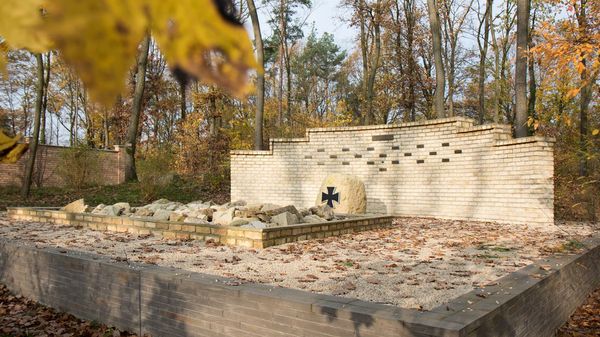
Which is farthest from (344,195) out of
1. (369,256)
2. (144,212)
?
(369,256)

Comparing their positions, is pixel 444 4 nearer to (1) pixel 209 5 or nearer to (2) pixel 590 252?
(2) pixel 590 252

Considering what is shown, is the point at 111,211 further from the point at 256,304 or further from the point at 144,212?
the point at 256,304

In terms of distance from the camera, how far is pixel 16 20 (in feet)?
2.49

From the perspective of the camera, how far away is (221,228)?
7488mm

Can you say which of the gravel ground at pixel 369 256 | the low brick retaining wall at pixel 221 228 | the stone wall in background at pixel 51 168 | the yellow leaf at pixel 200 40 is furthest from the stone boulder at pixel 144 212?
the yellow leaf at pixel 200 40

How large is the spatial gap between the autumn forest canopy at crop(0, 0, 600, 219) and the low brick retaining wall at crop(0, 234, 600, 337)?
1623 mm

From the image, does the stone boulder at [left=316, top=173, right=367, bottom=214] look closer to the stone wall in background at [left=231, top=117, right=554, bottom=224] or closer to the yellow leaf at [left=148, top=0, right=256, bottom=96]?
the stone wall in background at [left=231, top=117, right=554, bottom=224]

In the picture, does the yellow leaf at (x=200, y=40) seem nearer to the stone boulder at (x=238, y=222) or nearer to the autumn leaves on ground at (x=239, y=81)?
the autumn leaves on ground at (x=239, y=81)

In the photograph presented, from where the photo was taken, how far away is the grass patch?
15.9 metres

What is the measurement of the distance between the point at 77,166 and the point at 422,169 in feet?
41.2

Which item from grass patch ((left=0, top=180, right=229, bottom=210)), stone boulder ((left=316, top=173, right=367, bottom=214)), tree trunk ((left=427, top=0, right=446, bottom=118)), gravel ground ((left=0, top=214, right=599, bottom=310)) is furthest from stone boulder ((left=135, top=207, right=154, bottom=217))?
tree trunk ((left=427, top=0, right=446, bottom=118))

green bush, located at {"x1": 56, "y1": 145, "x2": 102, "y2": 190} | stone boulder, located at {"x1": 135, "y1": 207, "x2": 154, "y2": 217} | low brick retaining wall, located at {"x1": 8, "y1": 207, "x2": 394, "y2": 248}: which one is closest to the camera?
low brick retaining wall, located at {"x1": 8, "y1": 207, "x2": 394, "y2": 248}

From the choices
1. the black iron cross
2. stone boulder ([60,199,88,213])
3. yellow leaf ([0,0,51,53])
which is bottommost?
stone boulder ([60,199,88,213])

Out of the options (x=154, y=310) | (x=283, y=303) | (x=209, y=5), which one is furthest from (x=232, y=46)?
(x=154, y=310)
